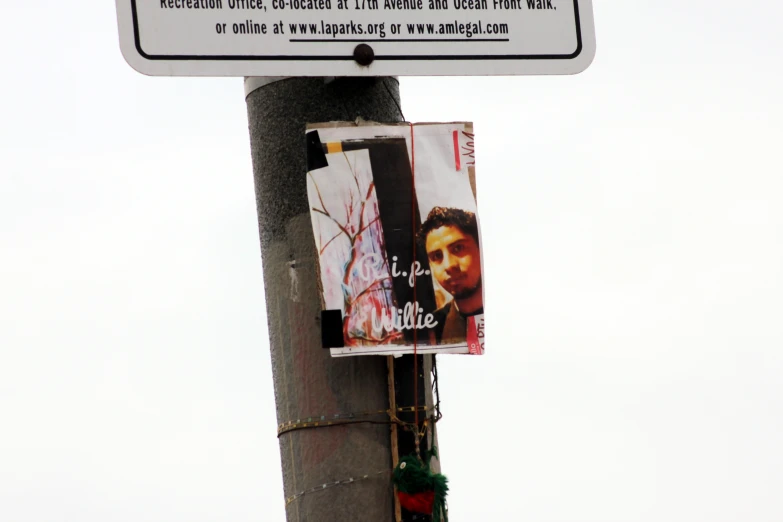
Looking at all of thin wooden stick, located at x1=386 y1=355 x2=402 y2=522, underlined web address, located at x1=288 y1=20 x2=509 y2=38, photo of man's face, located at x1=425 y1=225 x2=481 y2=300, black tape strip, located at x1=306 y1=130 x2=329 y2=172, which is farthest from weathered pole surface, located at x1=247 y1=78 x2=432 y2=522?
underlined web address, located at x1=288 y1=20 x2=509 y2=38

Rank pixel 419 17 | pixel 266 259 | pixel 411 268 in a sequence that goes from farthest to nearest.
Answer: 1. pixel 266 259
2. pixel 411 268
3. pixel 419 17

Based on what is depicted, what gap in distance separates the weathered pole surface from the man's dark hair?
0.32 metres

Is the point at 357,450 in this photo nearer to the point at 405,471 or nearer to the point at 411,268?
the point at 405,471

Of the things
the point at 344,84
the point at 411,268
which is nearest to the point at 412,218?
the point at 411,268

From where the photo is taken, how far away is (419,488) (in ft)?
10.5

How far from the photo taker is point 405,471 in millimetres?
3191

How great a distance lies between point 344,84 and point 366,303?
617 millimetres

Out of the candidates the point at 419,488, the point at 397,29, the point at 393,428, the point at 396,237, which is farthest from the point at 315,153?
the point at 419,488

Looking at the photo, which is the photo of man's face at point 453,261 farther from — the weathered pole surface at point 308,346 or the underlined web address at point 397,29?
the underlined web address at point 397,29

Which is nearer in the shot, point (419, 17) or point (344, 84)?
point (419, 17)

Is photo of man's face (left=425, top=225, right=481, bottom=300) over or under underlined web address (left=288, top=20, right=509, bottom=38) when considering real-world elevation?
under

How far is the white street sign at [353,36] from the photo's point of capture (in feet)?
9.24

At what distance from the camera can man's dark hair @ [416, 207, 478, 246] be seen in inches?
125

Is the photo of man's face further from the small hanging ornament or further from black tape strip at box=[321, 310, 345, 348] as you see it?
the small hanging ornament
